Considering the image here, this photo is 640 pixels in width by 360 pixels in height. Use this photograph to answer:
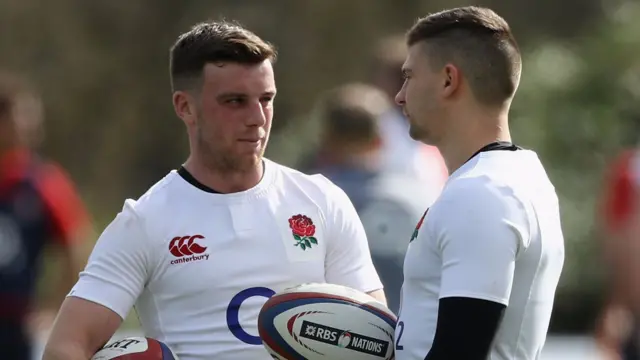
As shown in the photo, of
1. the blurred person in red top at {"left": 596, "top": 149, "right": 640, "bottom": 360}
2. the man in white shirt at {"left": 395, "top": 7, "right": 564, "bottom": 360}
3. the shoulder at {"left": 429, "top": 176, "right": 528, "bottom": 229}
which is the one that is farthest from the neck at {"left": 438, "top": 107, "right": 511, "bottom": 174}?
the blurred person in red top at {"left": 596, "top": 149, "right": 640, "bottom": 360}

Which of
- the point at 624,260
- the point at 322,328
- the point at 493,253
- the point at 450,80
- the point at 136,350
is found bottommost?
the point at 624,260

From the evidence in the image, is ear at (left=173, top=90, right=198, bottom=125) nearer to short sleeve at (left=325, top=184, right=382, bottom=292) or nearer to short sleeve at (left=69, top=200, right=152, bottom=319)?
short sleeve at (left=69, top=200, right=152, bottom=319)

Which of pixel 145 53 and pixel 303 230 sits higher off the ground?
pixel 303 230

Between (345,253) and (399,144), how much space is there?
2107mm

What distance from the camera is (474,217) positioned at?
130 inches

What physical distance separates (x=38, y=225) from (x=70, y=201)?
303mm

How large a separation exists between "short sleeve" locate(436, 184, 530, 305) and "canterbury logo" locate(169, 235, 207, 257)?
0.98m

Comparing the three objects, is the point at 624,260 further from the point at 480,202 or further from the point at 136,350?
the point at 480,202

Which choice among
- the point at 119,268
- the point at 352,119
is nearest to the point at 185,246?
the point at 119,268

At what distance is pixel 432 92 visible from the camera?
3.62 meters

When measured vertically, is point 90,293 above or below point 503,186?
below

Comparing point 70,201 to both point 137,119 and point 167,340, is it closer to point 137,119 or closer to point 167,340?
point 167,340

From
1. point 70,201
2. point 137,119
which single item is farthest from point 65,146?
point 70,201

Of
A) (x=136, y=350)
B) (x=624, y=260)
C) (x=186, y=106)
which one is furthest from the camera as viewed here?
(x=624, y=260)
